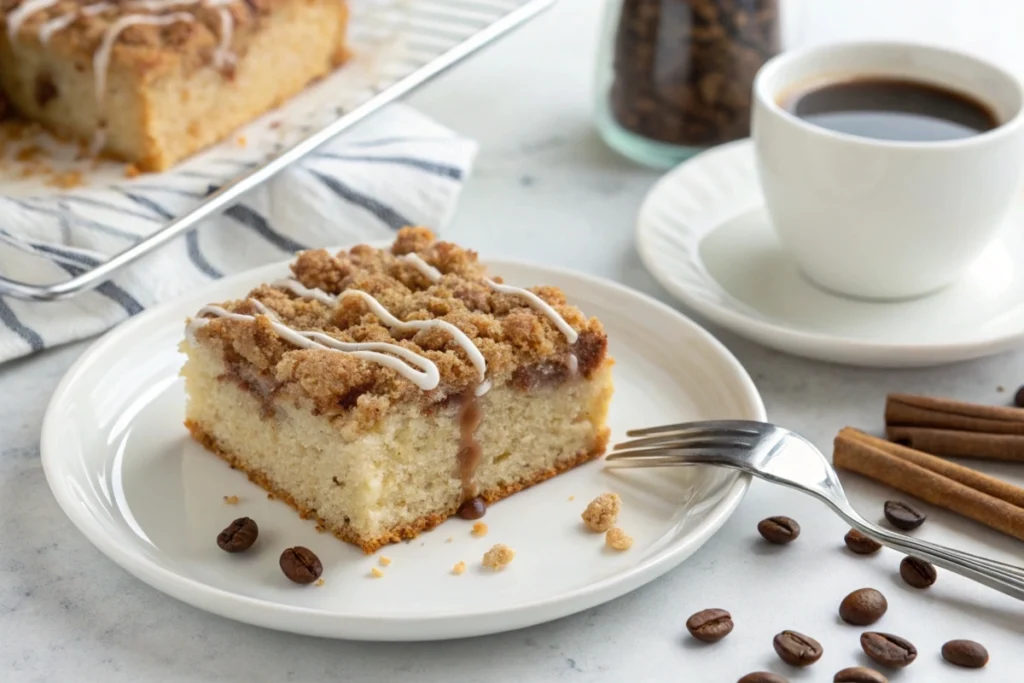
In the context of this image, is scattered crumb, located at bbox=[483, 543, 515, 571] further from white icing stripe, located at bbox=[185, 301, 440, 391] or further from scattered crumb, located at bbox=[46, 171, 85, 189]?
scattered crumb, located at bbox=[46, 171, 85, 189]

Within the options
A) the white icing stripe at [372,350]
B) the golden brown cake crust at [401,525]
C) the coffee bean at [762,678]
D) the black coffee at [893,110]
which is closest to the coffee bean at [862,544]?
the coffee bean at [762,678]

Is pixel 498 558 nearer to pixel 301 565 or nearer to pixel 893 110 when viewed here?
pixel 301 565

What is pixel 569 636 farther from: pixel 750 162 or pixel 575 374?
pixel 750 162

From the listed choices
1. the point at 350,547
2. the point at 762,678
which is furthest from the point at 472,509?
the point at 762,678

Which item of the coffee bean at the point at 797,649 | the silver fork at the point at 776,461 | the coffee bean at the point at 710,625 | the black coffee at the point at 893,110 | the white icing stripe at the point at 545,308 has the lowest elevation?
the coffee bean at the point at 710,625

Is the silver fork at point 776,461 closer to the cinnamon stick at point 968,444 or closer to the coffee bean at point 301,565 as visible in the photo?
the cinnamon stick at point 968,444

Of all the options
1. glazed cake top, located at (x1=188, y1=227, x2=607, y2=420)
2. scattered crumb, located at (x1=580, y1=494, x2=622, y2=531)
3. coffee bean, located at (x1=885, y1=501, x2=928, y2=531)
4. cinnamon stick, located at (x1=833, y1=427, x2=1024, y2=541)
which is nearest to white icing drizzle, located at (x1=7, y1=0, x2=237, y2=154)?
glazed cake top, located at (x1=188, y1=227, x2=607, y2=420)
